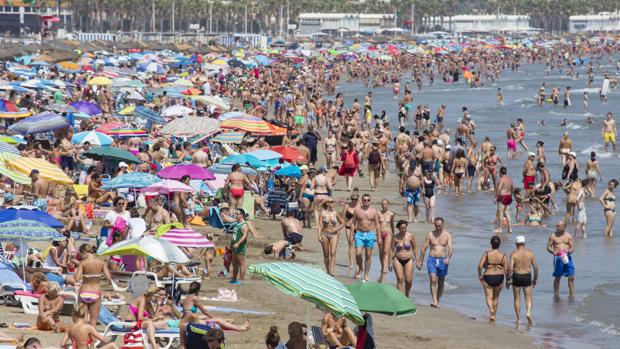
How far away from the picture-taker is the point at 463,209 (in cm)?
2214

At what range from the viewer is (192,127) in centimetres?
2305

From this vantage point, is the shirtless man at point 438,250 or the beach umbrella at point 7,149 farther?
the beach umbrella at point 7,149

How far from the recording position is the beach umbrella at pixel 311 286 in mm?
8391

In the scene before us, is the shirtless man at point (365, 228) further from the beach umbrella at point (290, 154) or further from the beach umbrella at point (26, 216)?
the beach umbrella at point (290, 154)

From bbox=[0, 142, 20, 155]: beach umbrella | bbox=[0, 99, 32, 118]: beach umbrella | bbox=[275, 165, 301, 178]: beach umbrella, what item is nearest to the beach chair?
bbox=[0, 142, 20, 155]: beach umbrella

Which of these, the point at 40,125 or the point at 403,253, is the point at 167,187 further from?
the point at 40,125

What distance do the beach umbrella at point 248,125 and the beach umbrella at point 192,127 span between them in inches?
36.8

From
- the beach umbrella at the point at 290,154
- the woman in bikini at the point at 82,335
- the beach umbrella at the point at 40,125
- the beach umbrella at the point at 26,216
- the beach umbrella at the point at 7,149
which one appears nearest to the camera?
the woman in bikini at the point at 82,335

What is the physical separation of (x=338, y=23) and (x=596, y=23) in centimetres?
4697

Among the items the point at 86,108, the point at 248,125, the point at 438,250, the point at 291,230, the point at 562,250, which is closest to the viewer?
the point at 438,250

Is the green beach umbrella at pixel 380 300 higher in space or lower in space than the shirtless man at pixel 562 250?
higher

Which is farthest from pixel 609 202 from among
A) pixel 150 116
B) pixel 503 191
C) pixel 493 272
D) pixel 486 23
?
pixel 486 23

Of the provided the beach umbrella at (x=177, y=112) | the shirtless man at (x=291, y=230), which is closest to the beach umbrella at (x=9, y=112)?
the beach umbrella at (x=177, y=112)

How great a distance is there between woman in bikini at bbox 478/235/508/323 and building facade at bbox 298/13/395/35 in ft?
418
